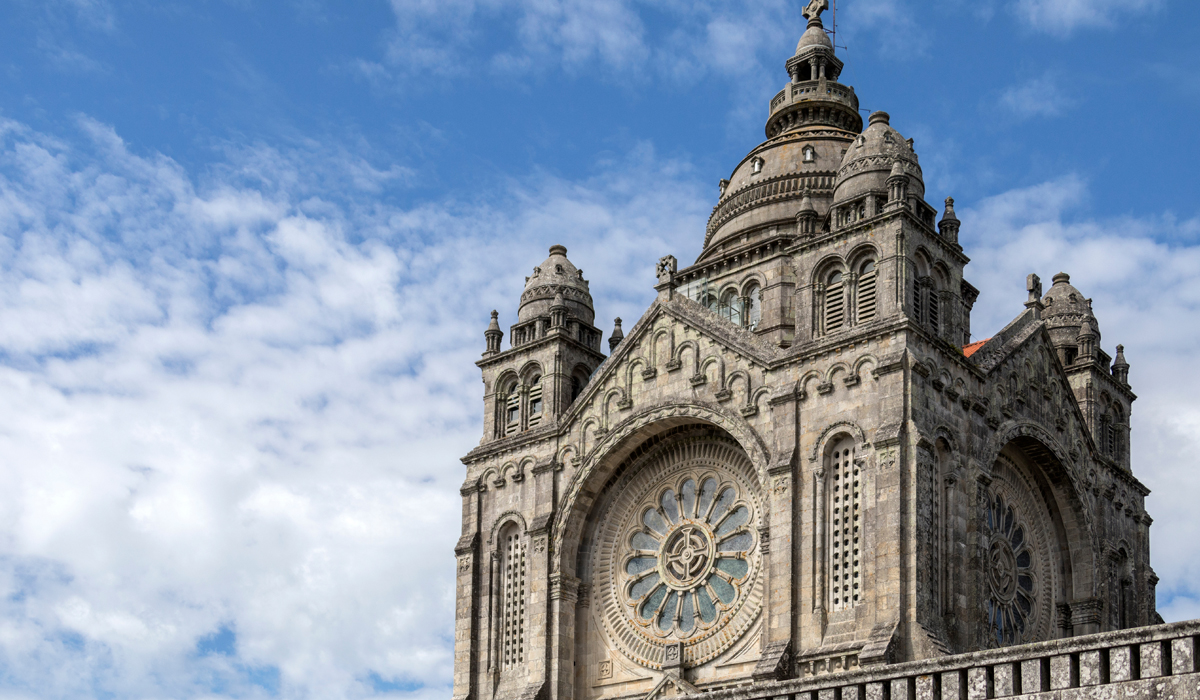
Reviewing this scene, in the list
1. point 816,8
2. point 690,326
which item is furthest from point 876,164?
point 816,8

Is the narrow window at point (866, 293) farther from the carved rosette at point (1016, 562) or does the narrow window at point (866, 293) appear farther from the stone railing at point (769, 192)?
the stone railing at point (769, 192)

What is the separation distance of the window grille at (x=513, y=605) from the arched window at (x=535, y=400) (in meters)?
3.58

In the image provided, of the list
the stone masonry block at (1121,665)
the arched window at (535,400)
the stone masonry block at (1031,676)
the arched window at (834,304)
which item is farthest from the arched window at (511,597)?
the stone masonry block at (1121,665)

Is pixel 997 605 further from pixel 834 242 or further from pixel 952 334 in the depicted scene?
pixel 834 242

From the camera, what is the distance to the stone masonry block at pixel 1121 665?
76.3 feet

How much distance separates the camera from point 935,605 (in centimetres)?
3706

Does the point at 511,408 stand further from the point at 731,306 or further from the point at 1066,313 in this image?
the point at 1066,313

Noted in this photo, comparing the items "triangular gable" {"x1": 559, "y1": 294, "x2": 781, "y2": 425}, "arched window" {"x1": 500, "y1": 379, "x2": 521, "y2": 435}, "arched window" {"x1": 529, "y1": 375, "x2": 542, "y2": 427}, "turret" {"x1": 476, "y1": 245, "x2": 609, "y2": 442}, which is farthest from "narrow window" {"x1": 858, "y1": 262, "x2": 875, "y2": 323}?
"arched window" {"x1": 500, "y1": 379, "x2": 521, "y2": 435}

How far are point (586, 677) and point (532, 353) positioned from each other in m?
10.2

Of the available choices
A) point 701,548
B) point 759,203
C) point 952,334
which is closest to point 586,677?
point 701,548

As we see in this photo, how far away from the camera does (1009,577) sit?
1682 inches

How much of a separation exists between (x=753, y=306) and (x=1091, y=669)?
27.3 meters

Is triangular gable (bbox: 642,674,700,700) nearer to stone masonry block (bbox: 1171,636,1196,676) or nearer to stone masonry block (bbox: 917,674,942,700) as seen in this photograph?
stone masonry block (bbox: 917,674,942,700)

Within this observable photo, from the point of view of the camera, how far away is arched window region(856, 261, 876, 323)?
40781 millimetres
